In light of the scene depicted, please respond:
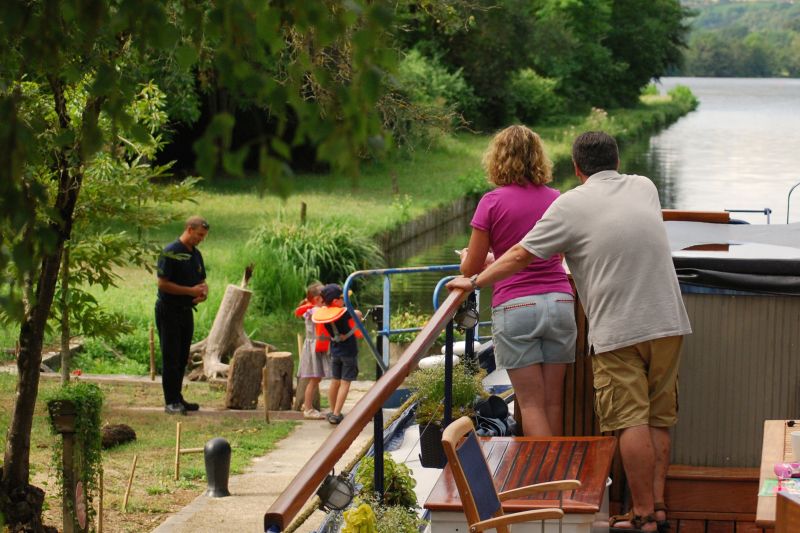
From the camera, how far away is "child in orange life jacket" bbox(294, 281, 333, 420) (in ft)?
38.3

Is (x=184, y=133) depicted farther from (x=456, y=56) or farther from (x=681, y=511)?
(x=681, y=511)

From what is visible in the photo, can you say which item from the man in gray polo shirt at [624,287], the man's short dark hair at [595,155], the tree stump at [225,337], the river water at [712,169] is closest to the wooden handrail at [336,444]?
the man in gray polo shirt at [624,287]

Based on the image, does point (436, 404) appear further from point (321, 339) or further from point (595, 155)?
point (321, 339)

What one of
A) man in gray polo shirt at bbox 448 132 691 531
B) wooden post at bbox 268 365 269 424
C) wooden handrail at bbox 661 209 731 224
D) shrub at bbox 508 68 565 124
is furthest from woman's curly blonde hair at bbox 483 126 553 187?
shrub at bbox 508 68 565 124

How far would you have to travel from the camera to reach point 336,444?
352 centimetres

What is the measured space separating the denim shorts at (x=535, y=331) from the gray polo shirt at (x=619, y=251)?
395mm

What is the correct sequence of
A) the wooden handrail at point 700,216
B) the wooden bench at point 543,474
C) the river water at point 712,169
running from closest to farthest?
the wooden bench at point 543,474 < the wooden handrail at point 700,216 < the river water at point 712,169

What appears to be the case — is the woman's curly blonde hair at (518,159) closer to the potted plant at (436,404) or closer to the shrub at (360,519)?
the potted plant at (436,404)

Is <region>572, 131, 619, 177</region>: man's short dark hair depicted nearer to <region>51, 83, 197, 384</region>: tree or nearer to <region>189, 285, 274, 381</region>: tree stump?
<region>51, 83, 197, 384</region>: tree

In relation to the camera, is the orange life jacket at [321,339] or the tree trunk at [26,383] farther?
the orange life jacket at [321,339]

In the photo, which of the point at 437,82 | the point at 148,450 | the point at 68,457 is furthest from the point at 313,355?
the point at 437,82

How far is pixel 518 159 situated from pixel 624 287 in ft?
2.53

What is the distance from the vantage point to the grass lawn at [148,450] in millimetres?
8711

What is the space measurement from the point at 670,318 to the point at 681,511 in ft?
3.90
